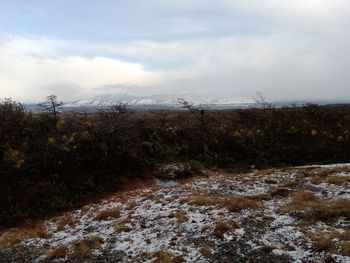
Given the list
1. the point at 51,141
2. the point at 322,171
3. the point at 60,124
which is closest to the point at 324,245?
the point at 322,171

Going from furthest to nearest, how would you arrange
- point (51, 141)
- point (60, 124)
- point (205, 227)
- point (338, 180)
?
point (60, 124) < point (51, 141) < point (338, 180) < point (205, 227)

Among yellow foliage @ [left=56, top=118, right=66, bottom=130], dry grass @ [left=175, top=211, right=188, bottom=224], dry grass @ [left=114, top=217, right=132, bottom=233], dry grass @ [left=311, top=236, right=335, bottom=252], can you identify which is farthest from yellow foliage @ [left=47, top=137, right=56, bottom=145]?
dry grass @ [left=311, top=236, right=335, bottom=252]

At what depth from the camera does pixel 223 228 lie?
609 inches

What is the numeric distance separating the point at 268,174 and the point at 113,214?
10530 mm

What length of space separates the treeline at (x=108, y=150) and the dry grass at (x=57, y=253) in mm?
5526

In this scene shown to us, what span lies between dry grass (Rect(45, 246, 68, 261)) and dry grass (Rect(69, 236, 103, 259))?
363 millimetres

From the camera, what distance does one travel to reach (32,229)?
18906mm

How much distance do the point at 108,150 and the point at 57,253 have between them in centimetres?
1225

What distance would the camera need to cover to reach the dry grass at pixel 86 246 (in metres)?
14.9

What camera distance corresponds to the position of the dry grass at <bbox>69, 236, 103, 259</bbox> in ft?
48.8

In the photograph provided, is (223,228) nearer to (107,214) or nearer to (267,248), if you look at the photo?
(267,248)

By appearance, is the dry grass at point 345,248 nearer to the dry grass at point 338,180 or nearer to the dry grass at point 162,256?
the dry grass at point 162,256

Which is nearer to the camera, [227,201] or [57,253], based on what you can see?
[57,253]

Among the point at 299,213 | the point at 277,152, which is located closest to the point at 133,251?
the point at 299,213
